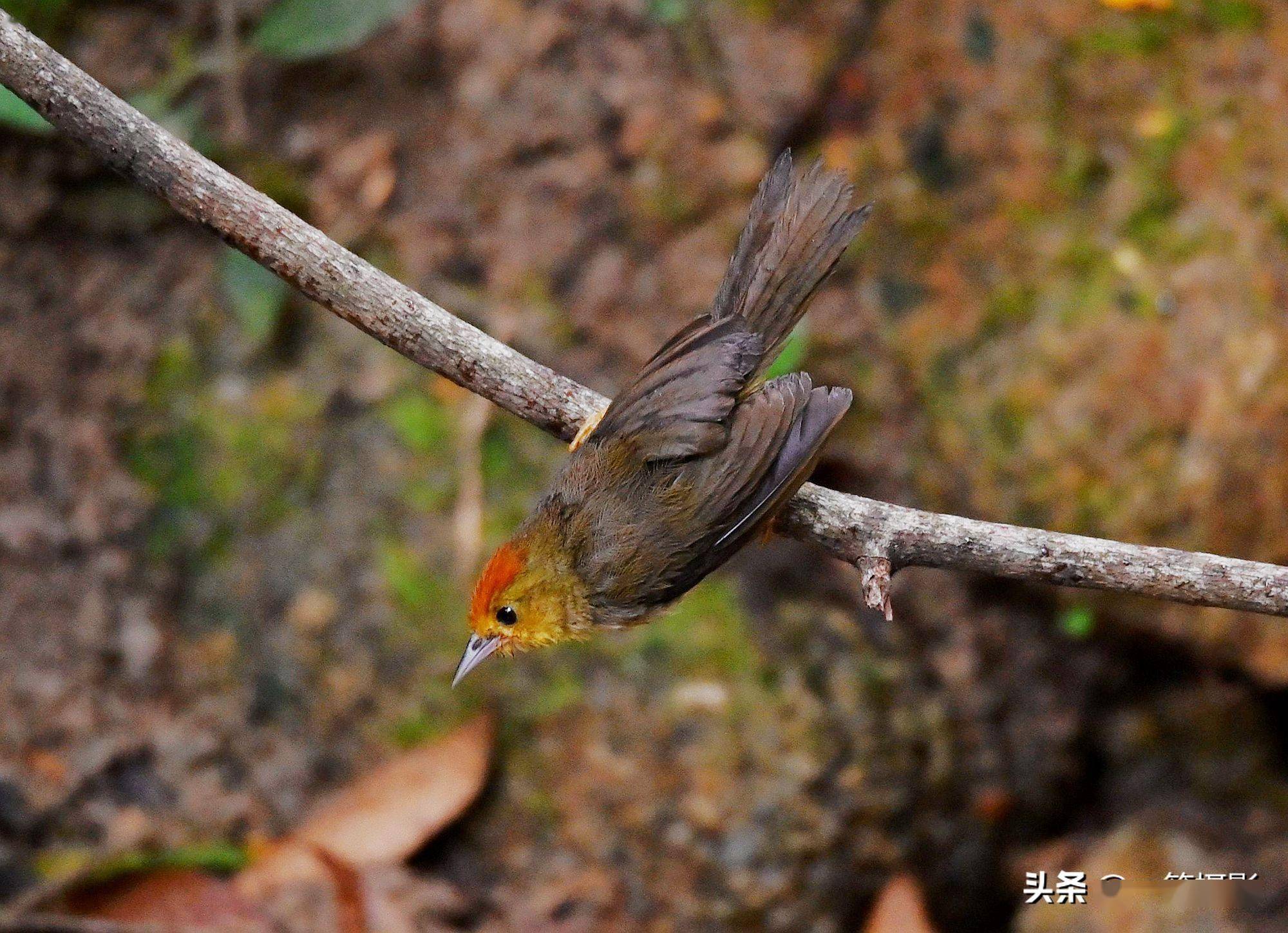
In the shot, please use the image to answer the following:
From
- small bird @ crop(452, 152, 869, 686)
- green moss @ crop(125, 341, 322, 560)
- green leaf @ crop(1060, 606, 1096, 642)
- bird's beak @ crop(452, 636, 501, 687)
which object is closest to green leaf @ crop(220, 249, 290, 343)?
green moss @ crop(125, 341, 322, 560)

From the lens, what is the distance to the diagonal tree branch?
228 centimetres

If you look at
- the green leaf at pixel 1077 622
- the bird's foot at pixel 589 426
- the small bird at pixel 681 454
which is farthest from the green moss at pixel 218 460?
the green leaf at pixel 1077 622

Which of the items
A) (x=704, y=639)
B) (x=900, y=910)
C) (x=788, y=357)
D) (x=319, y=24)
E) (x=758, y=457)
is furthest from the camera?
(x=319, y=24)

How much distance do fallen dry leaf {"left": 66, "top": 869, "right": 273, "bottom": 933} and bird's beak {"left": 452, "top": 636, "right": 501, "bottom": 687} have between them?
3.07 feet

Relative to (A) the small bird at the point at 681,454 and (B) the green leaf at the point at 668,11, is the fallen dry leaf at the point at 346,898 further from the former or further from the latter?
(B) the green leaf at the point at 668,11

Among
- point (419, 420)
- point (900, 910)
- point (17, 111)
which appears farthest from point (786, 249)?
point (17, 111)

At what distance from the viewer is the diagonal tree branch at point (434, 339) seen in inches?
89.8

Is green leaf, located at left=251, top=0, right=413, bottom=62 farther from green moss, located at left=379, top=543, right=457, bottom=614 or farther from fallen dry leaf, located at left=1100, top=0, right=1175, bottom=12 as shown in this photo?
fallen dry leaf, located at left=1100, top=0, right=1175, bottom=12

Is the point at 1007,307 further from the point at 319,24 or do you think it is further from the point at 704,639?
the point at 319,24

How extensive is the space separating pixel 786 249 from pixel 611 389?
0.96 m

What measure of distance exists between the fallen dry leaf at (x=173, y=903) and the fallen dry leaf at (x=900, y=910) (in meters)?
1.55

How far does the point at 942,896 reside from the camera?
11.7ft

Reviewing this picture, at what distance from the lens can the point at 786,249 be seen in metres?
2.94

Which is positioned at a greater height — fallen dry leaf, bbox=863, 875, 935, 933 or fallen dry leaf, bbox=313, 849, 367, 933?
fallen dry leaf, bbox=863, 875, 935, 933
